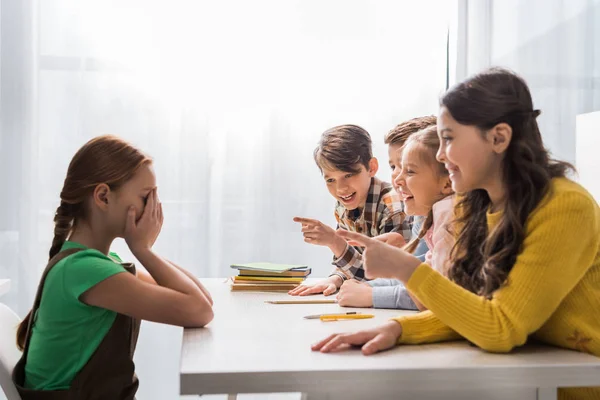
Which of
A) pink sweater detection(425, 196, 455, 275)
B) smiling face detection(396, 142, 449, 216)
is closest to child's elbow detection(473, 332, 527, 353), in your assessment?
pink sweater detection(425, 196, 455, 275)

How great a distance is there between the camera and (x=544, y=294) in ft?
3.56

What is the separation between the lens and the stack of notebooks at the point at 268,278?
1.89m

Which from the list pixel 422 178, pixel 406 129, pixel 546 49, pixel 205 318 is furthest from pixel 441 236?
pixel 546 49

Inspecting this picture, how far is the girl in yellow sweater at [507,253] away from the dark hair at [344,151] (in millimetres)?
952

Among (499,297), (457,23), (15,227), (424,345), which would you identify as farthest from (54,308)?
(457,23)

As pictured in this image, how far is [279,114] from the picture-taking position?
2850mm

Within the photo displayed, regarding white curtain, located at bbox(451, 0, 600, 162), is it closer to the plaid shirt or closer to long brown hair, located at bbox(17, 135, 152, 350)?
the plaid shirt

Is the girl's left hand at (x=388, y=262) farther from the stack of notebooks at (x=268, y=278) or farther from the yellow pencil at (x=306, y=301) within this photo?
the stack of notebooks at (x=268, y=278)

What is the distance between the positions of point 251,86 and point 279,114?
0.16 m

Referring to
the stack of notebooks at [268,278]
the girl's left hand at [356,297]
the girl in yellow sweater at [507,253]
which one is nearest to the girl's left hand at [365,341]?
the girl in yellow sweater at [507,253]

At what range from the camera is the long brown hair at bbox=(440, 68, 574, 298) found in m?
1.16

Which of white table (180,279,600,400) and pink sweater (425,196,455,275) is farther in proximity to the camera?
pink sweater (425,196,455,275)

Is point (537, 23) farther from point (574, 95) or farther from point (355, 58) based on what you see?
point (355, 58)

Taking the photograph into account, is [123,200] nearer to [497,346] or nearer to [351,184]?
[497,346]
